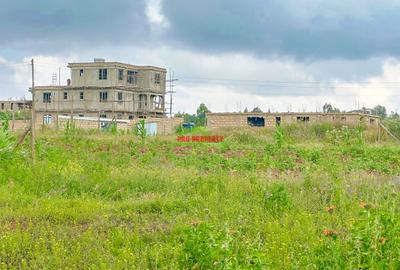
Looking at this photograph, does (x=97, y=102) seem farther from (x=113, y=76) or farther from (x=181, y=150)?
(x=181, y=150)

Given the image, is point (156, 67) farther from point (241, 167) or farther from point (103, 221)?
point (103, 221)

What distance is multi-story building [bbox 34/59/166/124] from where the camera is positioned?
2095 inches

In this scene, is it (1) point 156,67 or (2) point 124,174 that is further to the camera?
(1) point 156,67

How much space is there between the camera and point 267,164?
46.2ft

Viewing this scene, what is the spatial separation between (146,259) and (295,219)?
2496mm

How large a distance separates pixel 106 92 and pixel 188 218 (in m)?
47.2

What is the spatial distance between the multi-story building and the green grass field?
131 feet

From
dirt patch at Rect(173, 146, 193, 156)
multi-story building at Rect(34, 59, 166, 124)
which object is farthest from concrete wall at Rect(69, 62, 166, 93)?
dirt patch at Rect(173, 146, 193, 156)

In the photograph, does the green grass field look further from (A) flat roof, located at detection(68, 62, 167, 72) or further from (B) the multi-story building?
(A) flat roof, located at detection(68, 62, 167, 72)

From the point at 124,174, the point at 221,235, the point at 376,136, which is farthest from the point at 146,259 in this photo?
the point at 376,136

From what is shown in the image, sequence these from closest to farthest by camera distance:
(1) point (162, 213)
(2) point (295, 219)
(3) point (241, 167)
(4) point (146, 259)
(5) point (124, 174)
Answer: (4) point (146, 259)
(2) point (295, 219)
(1) point (162, 213)
(5) point (124, 174)
(3) point (241, 167)

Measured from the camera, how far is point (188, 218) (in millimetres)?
7422

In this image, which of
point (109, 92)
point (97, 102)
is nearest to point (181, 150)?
point (109, 92)

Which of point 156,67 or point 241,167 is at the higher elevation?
point 156,67
